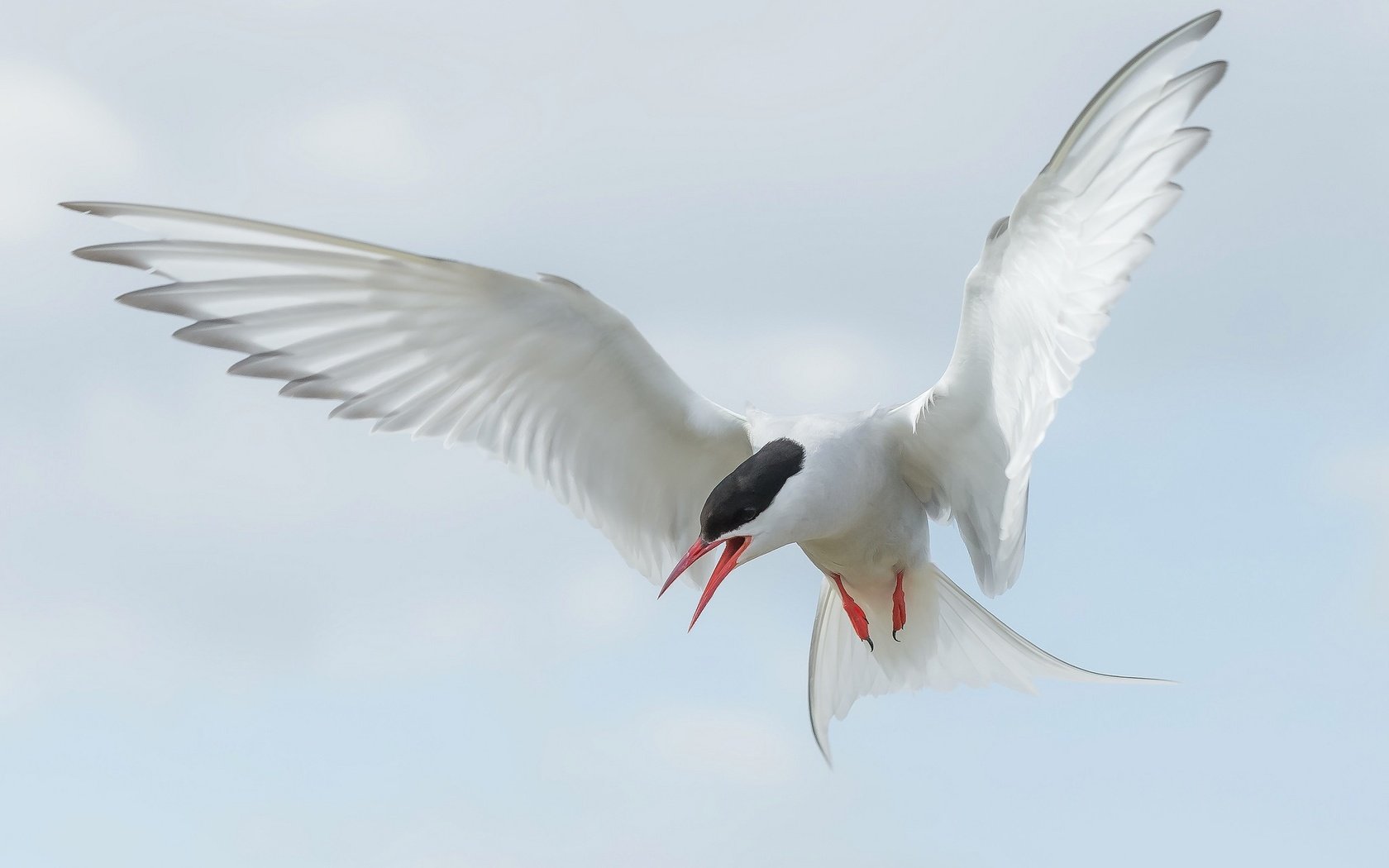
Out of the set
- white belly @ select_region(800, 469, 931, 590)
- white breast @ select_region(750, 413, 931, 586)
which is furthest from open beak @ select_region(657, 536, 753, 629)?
white belly @ select_region(800, 469, 931, 590)

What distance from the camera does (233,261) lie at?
3.93 m

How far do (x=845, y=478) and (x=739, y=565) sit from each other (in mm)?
447

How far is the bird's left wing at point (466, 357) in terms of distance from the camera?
12.8 ft

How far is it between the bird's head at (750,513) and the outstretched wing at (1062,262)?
549 millimetres

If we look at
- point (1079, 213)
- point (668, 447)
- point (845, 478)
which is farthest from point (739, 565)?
point (1079, 213)

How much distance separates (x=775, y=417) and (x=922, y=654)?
1.23 meters

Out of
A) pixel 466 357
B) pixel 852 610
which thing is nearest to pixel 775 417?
pixel 852 610

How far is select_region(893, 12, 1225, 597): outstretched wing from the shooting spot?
3.05m

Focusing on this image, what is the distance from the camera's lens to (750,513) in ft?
13.0

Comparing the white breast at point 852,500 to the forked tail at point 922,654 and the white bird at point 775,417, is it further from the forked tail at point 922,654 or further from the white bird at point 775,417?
the forked tail at point 922,654

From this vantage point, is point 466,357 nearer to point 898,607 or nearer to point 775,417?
point 775,417

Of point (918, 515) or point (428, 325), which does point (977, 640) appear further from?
point (428, 325)

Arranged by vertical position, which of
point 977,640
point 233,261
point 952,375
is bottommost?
point 977,640

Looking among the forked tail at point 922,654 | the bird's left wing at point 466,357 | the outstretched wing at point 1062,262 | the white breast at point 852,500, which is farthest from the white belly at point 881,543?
the bird's left wing at point 466,357
